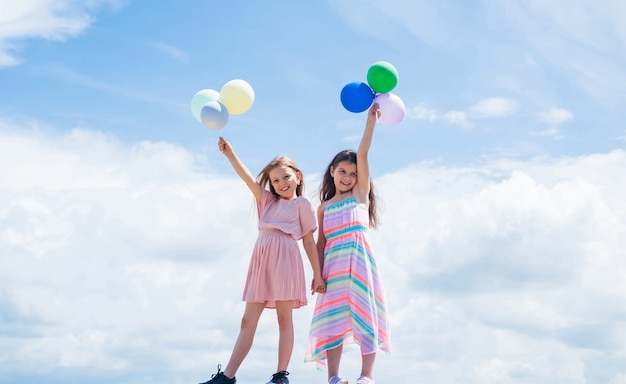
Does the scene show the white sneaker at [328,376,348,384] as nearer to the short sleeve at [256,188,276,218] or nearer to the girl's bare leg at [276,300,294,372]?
the girl's bare leg at [276,300,294,372]

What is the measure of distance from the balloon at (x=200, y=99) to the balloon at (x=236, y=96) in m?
0.09

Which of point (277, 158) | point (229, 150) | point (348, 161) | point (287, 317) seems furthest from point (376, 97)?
point (287, 317)

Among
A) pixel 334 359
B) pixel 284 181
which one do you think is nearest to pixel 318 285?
pixel 334 359

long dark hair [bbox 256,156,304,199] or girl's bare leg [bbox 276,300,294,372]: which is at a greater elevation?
long dark hair [bbox 256,156,304,199]

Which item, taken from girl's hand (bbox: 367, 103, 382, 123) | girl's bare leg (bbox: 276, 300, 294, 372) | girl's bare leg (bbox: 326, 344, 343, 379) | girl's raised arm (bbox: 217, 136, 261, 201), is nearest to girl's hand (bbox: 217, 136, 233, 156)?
girl's raised arm (bbox: 217, 136, 261, 201)

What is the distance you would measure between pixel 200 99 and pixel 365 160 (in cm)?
200

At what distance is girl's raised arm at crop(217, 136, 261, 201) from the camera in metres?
6.99

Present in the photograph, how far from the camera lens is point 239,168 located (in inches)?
275

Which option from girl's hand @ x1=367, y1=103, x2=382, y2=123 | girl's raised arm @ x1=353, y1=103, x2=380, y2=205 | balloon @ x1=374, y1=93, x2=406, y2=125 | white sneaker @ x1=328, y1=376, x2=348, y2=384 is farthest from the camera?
balloon @ x1=374, y1=93, x2=406, y2=125

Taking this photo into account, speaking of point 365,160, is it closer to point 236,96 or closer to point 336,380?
point 236,96

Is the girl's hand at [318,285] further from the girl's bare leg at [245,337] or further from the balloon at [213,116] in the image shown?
the balloon at [213,116]

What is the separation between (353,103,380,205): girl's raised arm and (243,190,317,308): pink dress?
0.57 metres

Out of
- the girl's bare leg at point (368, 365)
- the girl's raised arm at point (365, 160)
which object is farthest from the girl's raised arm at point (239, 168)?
the girl's bare leg at point (368, 365)

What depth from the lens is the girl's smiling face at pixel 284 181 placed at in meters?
6.98
